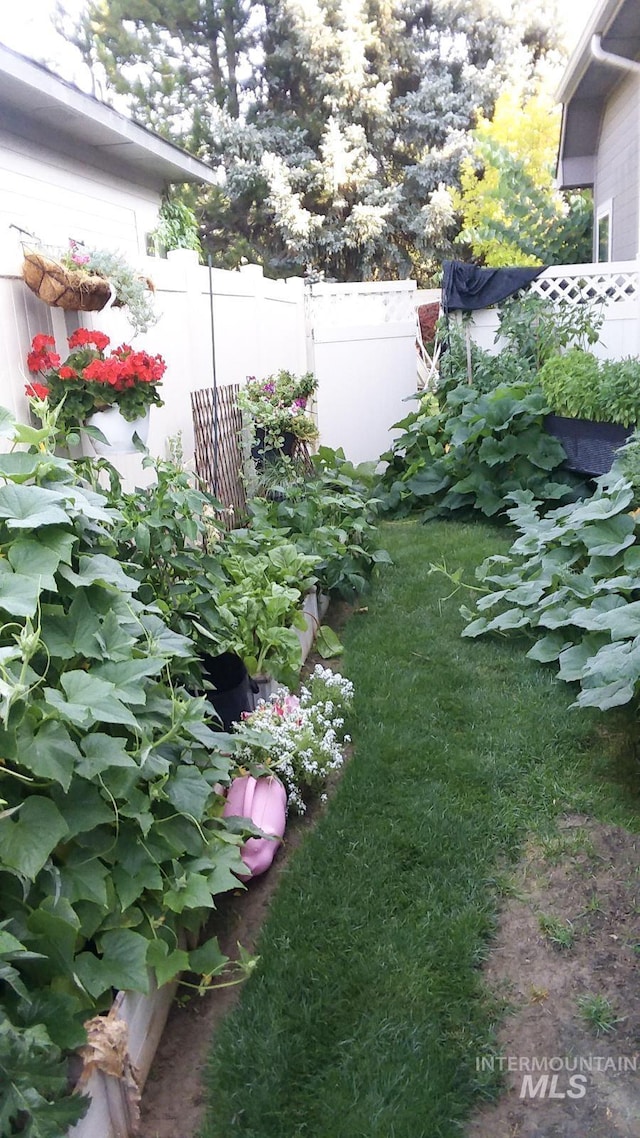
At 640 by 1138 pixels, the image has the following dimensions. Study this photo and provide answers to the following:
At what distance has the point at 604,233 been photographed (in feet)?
33.3

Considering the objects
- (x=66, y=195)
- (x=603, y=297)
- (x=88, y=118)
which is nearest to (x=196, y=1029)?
(x=603, y=297)

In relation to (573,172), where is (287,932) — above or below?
below

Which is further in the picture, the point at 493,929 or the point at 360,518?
the point at 360,518

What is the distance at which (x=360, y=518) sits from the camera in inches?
204

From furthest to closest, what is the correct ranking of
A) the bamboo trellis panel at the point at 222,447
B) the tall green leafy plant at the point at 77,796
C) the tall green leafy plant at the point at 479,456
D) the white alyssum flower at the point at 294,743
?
the tall green leafy plant at the point at 479,456 → the bamboo trellis panel at the point at 222,447 → the white alyssum flower at the point at 294,743 → the tall green leafy plant at the point at 77,796

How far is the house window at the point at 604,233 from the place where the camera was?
9.46 metres

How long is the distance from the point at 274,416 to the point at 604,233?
6723 mm

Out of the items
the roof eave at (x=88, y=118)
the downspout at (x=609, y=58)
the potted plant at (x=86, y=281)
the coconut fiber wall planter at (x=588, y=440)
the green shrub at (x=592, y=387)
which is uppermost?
the downspout at (x=609, y=58)

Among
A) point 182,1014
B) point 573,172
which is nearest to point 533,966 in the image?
point 182,1014

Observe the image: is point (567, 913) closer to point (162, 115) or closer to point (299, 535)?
point (299, 535)

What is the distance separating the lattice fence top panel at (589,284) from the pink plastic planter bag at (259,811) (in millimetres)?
6115

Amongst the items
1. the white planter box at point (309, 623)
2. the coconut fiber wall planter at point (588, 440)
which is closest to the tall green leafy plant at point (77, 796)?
the white planter box at point (309, 623)

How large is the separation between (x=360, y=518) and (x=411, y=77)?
18.5 metres

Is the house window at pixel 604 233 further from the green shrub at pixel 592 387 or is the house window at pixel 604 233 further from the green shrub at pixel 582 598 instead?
Answer: the green shrub at pixel 582 598
